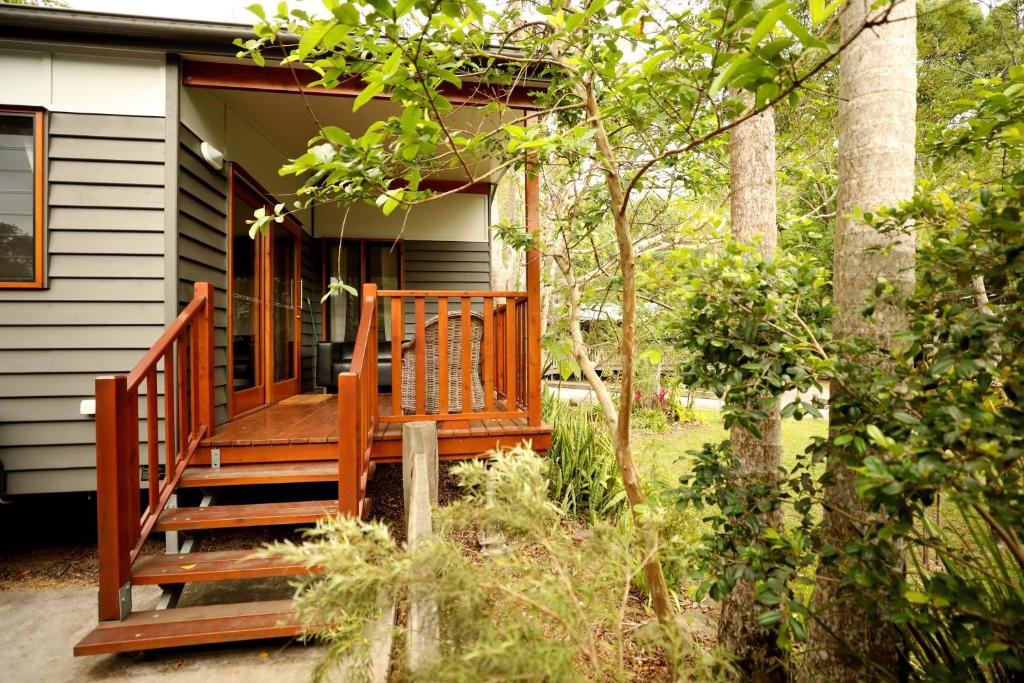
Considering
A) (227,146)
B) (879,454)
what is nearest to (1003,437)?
(879,454)

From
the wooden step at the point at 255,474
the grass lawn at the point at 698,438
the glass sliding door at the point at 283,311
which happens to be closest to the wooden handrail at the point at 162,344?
the wooden step at the point at 255,474

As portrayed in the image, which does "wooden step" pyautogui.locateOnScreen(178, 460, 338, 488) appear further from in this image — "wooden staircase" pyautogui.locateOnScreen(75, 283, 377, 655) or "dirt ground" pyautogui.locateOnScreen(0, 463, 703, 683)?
"dirt ground" pyautogui.locateOnScreen(0, 463, 703, 683)

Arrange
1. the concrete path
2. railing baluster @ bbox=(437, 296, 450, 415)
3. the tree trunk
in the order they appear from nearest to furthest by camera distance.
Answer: the tree trunk < the concrete path < railing baluster @ bbox=(437, 296, 450, 415)

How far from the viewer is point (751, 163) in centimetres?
229

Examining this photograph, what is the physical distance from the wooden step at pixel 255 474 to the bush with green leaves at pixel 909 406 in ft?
7.17

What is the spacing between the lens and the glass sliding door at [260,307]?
13.7ft

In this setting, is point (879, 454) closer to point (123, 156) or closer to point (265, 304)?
point (123, 156)

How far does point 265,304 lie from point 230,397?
1182mm

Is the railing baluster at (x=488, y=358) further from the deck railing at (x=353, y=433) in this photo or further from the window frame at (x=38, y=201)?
the window frame at (x=38, y=201)

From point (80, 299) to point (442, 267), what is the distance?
4058 mm

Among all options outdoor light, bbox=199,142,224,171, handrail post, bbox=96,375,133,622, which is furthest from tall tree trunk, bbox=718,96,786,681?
outdoor light, bbox=199,142,224,171

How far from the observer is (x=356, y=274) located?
6.84 metres

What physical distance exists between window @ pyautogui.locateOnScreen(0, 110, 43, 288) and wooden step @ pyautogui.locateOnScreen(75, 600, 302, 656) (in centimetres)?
226

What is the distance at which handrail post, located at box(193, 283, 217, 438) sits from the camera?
317 centimetres
